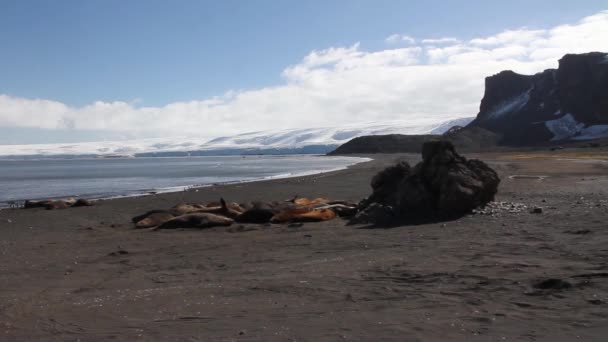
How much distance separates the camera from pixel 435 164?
49.9ft

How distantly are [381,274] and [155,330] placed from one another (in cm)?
316

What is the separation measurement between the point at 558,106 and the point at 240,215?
501ft

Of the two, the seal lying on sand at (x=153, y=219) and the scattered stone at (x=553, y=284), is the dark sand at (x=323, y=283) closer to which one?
the scattered stone at (x=553, y=284)

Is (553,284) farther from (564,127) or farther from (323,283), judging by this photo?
(564,127)

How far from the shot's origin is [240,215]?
15312 mm

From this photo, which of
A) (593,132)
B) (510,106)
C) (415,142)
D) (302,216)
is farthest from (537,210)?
(510,106)

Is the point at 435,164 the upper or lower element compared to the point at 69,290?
upper

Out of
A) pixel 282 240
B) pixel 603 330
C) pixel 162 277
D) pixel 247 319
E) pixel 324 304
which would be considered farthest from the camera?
pixel 282 240

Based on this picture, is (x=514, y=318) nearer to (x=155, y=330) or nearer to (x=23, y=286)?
(x=155, y=330)

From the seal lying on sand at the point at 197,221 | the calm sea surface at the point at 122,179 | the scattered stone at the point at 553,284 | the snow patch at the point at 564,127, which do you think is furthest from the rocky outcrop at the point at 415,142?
the scattered stone at the point at 553,284

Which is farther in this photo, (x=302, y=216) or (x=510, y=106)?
(x=510, y=106)

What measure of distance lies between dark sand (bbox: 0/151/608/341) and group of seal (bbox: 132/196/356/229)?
1141 millimetres

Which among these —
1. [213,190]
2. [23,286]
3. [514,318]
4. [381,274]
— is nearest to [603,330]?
[514,318]

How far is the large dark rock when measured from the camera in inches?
543
